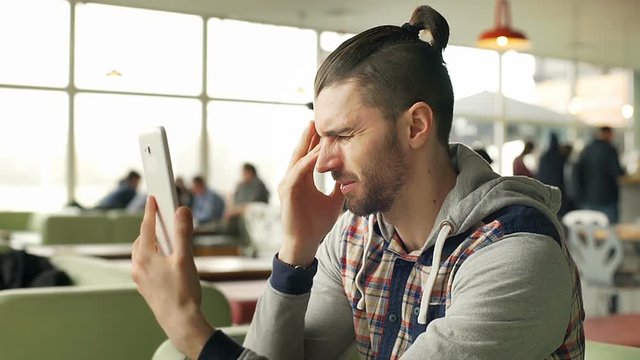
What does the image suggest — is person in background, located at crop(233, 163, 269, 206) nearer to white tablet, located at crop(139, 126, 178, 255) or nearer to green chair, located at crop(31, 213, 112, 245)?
green chair, located at crop(31, 213, 112, 245)

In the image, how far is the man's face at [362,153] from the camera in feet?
4.00

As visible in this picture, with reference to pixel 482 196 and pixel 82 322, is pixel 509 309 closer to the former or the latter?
pixel 482 196

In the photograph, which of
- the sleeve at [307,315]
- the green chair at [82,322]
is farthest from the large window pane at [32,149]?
the sleeve at [307,315]

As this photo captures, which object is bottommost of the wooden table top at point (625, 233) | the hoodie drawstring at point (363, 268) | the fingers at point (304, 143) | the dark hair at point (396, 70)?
the wooden table top at point (625, 233)

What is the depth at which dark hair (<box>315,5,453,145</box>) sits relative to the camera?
1214 millimetres

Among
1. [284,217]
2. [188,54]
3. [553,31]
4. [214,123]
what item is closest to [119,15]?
[188,54]

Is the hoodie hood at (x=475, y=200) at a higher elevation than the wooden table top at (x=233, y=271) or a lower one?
higher

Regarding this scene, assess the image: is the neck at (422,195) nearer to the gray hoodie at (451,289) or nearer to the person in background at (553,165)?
the gray hoodie at (451,289)

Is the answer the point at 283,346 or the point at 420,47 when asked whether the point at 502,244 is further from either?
the point at 283,346

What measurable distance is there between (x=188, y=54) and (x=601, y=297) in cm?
613

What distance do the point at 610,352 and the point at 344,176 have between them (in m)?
0.55

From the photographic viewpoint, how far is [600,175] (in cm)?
827

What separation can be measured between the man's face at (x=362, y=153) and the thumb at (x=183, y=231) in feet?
0.77

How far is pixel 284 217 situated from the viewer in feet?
4.58
